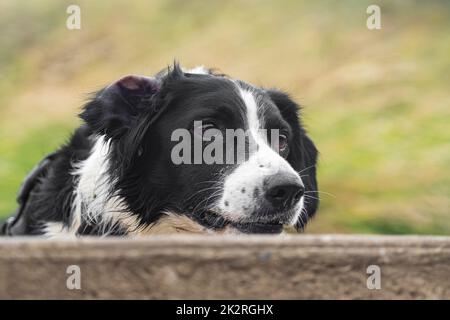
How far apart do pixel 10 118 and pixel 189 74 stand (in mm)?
10466

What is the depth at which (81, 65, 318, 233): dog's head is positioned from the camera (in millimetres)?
3154

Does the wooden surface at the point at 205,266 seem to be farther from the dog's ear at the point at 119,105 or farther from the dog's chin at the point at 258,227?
the dog's ear at the point at 119,105

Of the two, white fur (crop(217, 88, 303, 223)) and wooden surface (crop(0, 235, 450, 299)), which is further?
white fur (crop(217, 88, 303, 223))

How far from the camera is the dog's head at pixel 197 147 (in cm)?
315

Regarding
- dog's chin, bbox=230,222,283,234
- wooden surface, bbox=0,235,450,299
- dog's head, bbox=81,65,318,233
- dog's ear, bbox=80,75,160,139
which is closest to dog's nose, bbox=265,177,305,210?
dog's head, bbox=81,65,318,233

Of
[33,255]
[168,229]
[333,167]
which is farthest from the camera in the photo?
[333,167]

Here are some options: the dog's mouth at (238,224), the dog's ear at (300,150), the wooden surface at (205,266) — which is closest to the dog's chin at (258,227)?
the dog's mouth at (238,224)

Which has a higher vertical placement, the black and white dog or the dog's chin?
the black and white dog

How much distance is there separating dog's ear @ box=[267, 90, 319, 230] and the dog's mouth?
24.7 inches

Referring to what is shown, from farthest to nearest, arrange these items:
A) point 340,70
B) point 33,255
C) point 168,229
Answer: point 340,70 → point 168,229 → point 33,255

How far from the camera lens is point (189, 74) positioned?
3.70m

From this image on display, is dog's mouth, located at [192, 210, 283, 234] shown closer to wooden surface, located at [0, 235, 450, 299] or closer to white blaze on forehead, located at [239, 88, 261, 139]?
white blaze on forehead, located at [239, 88, 261, 139]

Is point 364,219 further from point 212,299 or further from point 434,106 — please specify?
point 212,299
